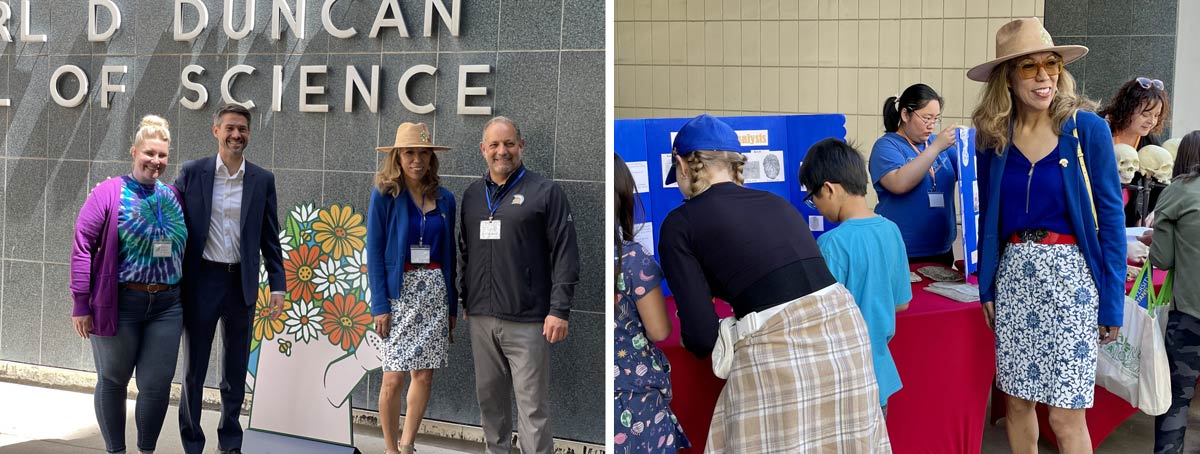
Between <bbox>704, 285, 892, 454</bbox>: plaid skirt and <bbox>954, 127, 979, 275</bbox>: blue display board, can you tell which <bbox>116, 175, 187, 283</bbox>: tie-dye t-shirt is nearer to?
<bbox>704, 285, 892, 454</bbox>: plaid skirt

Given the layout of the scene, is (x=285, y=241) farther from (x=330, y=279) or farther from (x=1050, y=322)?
(x=1050, y=322)

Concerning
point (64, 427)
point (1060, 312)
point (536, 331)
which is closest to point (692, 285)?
point (536, 331)

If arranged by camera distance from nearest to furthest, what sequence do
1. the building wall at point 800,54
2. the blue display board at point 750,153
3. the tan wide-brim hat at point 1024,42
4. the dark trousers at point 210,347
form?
the dark trousers at point 210,347 → the tan wide-brim hat at point 1024,42 → the blue display board at point 750,153 → the building wall at point 800,54

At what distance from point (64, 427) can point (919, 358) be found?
2.37 m

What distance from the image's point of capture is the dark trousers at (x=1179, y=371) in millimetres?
3148

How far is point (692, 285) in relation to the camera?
2201 mm

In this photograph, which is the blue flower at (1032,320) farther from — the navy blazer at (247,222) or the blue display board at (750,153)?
the navy blazer at (247,222)

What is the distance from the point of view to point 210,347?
2.65 m

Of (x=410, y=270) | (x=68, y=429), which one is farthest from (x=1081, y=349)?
(x=68, y=429)

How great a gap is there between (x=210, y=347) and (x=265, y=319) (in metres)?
0.17

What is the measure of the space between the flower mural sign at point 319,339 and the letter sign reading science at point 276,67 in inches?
13.2

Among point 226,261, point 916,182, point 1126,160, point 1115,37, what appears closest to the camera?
point 226,261

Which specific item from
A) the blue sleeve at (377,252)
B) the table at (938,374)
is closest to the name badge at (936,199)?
the table at (938,374)

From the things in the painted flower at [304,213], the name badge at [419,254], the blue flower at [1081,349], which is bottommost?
the blue flower at [1081,349]
